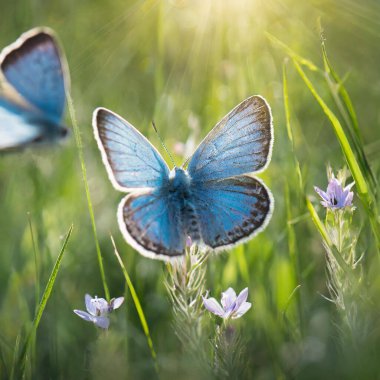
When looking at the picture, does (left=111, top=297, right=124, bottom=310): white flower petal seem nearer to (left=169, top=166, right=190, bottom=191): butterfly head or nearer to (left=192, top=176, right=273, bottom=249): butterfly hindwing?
(left=192, top=176, right=273, bottom=249): butterfly hindwing

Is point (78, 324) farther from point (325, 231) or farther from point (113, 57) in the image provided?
point (113, 57)

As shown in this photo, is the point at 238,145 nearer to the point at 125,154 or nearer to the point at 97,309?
the point at 125,154

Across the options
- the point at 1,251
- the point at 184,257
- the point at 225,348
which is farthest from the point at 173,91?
the point at 225,348

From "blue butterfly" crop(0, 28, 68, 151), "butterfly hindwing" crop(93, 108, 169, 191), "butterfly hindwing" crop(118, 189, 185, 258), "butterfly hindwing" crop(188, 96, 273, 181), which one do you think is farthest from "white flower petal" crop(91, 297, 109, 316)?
"blue butterfly" crop(0, 28, 68, 151)

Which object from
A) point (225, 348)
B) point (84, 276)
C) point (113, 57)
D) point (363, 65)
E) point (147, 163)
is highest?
point (113, 57)

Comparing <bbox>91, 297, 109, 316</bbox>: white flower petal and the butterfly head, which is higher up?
the butterfly head

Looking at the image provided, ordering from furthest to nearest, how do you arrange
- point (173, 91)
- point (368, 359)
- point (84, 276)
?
point (173, 91), point (84, 276), point (368, 359)
